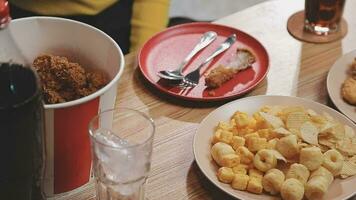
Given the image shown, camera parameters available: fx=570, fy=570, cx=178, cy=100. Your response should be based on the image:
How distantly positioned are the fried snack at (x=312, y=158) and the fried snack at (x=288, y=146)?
0.02 m

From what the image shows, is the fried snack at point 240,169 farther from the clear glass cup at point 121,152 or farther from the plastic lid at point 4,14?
the plastic lid at point 4,14

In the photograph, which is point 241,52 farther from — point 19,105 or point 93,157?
point 19,105

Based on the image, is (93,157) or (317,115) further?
(317,115)

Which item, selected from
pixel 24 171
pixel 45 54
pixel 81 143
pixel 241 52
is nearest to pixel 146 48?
pixel 241 52

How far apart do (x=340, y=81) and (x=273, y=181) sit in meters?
0.33

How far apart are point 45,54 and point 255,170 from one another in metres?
0.35

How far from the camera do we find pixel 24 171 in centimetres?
63

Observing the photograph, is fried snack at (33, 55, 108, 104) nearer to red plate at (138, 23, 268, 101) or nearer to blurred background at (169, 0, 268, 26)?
red plate at (138, 23, 268, 101)

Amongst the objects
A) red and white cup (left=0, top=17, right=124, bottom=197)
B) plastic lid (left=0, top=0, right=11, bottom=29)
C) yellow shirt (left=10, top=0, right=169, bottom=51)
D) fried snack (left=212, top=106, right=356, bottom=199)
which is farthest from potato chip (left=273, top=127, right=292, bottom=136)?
yellow shirt (left=10, top=0, right=169, bottom=51)

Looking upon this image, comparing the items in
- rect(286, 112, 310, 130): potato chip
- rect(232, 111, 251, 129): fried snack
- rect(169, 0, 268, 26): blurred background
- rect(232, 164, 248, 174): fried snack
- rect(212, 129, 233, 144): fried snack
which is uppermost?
rect(286, 112, 310, 130): potato chip

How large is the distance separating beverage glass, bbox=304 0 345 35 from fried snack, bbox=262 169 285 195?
51 centimetres

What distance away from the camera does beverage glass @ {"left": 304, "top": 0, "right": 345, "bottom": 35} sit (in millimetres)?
1177

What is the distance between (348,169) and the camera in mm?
801

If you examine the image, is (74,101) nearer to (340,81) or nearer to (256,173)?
(256,173)
